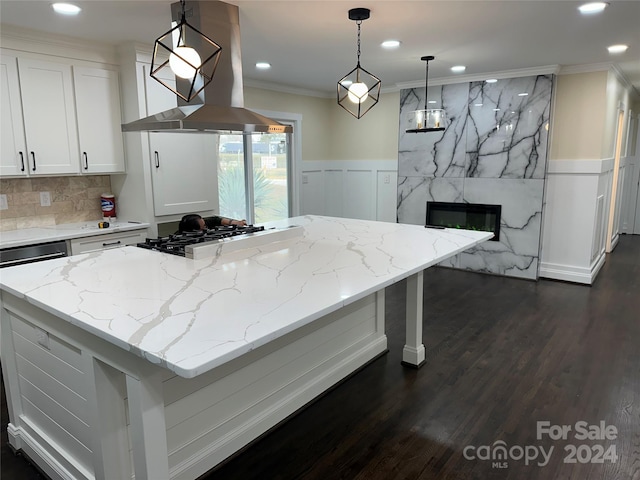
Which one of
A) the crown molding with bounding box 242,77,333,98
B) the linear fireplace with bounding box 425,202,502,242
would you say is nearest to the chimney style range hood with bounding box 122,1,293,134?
the crown molding with bounding box 242,77,333,98

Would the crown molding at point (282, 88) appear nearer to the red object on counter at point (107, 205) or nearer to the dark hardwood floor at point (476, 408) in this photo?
the red object on counter at point (107, 205)

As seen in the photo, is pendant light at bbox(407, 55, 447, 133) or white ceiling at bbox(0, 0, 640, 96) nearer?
white ceiling at bbox(0, 0, 640, 96)

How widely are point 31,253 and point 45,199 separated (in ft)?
2.60

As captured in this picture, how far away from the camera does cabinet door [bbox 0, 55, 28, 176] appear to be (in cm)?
321

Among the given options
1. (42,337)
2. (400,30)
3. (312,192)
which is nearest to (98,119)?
(42,337)

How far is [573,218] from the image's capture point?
503cm

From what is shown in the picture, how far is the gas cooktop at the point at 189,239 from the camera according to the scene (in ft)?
8.35

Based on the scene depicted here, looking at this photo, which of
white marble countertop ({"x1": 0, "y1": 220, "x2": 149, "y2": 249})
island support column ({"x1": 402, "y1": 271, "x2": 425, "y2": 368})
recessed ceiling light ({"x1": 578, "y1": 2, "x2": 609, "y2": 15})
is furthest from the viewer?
white marble countertop ({"x1": 0, "y1": 220, "x2": 149, "y2": 249})

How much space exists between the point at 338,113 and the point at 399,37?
3.15 m

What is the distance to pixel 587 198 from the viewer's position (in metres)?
4.91

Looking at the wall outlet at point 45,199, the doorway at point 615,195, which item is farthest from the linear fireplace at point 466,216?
the wall outlet at point 45,199

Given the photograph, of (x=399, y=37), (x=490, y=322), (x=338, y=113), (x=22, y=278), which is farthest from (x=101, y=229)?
(x=338, y=113)

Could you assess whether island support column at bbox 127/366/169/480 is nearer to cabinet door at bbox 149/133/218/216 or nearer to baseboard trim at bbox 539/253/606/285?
cabinet door at bbox 149/133/218/216

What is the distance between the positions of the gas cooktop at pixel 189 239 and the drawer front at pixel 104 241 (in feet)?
3.42
